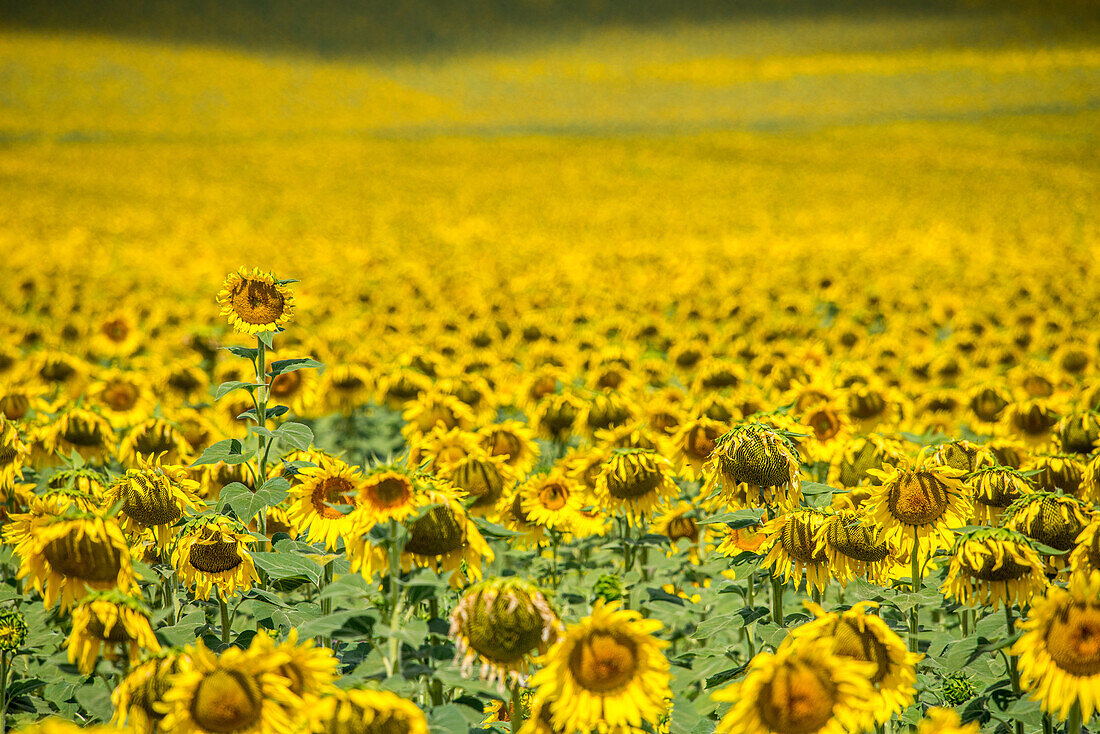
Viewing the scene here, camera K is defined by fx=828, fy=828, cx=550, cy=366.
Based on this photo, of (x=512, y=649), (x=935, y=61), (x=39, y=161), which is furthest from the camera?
(x=935, y=61)

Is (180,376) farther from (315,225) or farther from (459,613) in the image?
(315,225)

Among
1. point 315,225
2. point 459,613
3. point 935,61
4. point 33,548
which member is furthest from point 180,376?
point 935,61

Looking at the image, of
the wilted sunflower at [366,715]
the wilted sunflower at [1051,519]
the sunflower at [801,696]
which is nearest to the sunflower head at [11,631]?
the wilted sunflower at [366,715]

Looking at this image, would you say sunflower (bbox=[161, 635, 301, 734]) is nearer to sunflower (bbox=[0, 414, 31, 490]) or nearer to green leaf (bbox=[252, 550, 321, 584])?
green leaf (bbox=[252, 550, 321, 584])

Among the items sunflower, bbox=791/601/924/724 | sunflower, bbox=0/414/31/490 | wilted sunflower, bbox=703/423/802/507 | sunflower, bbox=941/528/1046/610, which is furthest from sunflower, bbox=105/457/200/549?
sunflower, bbox=941/528/1046/610

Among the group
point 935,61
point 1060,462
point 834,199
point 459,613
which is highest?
point 935,61

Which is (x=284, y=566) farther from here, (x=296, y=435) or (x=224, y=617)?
(x=296, y=435)

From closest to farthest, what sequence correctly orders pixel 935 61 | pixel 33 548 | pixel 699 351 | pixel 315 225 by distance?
pixel 33 548 < pixel 699 351 < pixel 315 225 < pixel 935 61
